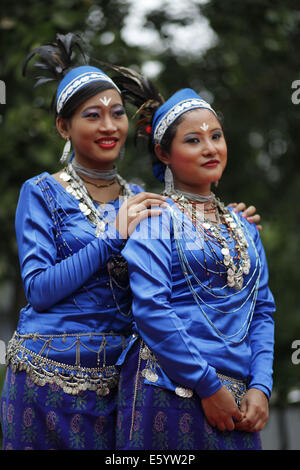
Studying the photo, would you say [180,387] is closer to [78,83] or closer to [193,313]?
[193,313]

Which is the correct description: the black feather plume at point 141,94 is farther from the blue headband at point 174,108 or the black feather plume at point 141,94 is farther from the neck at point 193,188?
the neck at point 193,188

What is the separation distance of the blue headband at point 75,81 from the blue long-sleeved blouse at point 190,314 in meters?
0.78

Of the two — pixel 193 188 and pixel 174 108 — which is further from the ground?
pixel 174 108

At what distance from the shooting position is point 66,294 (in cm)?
278

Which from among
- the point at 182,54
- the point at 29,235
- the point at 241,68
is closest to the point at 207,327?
the point at 29,235

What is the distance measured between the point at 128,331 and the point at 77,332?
0.92 feet

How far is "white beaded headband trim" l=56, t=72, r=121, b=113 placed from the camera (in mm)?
3051

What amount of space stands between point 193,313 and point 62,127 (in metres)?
1.23

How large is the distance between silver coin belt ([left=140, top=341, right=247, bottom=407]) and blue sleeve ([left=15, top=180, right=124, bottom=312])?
0.42 meters

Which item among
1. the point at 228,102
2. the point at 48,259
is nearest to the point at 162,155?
the point at 48,259

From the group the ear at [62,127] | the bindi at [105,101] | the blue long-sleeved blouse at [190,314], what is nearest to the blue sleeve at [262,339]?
the blue long-sleeved blouse at [190,314]

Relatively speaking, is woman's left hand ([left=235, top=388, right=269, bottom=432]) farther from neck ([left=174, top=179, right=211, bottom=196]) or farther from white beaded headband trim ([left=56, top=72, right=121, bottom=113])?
white beaded headband trim ([left=56, top=72, right=121, bottom=113])

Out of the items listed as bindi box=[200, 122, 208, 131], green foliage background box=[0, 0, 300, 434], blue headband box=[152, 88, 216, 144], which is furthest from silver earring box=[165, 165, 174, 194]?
green foliage background box=[0, 0, 300, 434]

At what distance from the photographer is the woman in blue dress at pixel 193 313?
2.53 meters
